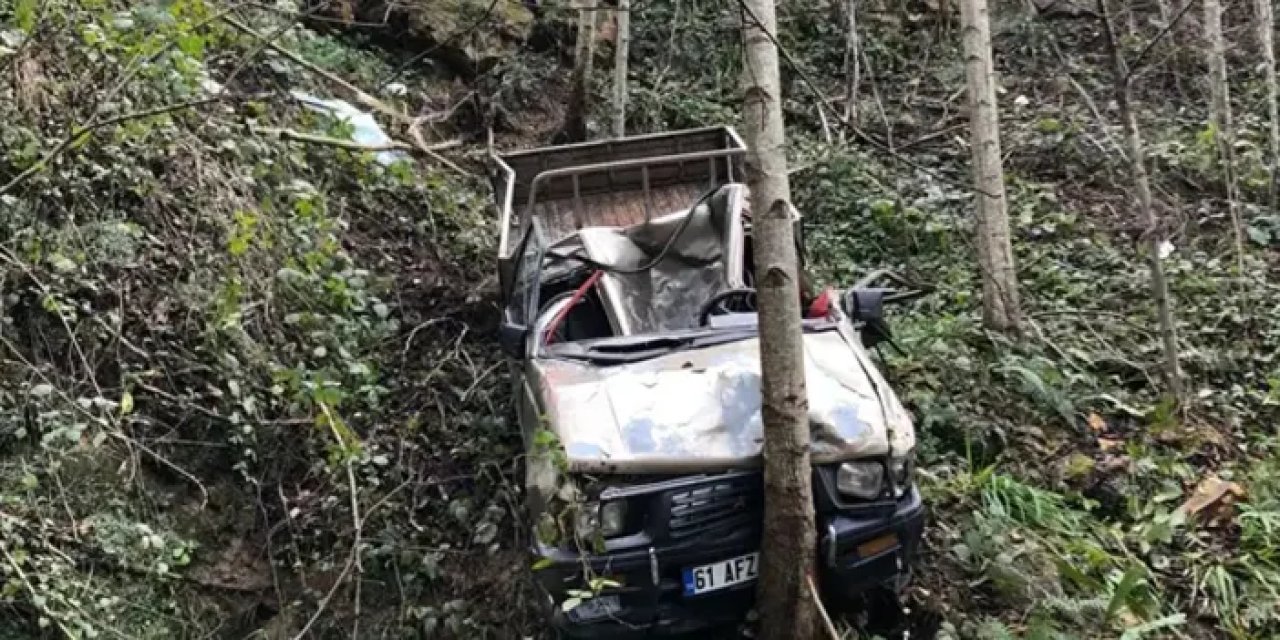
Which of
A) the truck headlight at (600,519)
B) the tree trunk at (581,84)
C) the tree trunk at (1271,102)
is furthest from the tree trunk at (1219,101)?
the truck headlight at (600,519)

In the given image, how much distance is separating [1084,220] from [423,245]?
6.18 m

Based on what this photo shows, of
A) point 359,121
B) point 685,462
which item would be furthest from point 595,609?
point 359,121

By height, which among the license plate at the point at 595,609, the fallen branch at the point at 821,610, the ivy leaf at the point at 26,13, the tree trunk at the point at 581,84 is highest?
the tree trunk at the point at 581,84

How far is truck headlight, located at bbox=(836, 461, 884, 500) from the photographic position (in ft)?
13.7

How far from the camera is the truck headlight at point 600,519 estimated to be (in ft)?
13.0

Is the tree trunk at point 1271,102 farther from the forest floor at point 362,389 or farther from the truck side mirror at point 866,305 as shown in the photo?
the truck side mirror at point 866,305

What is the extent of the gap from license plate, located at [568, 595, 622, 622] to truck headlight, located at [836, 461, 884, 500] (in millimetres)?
1048

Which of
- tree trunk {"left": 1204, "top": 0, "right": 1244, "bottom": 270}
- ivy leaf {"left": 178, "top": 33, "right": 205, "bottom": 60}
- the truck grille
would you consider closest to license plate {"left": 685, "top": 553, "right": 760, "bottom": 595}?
the truck grille

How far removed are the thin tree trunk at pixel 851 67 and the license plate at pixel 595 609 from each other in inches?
347

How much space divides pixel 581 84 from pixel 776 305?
7.15 meters

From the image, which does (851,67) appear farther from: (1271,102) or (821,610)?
(821,610)

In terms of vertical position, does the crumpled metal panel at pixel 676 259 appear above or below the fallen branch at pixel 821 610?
above

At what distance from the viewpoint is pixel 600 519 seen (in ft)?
13.1

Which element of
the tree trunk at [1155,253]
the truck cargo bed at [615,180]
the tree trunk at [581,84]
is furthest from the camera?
the tree trunk at [581,84]
